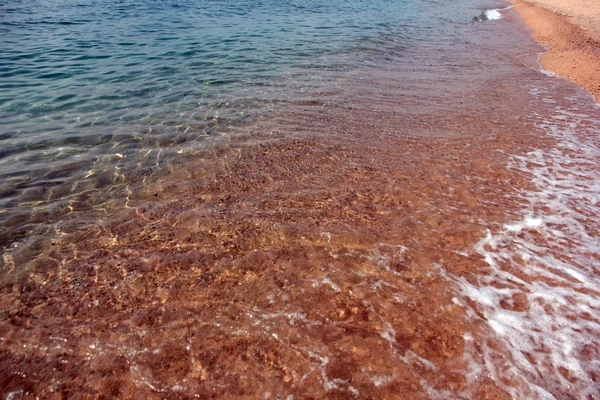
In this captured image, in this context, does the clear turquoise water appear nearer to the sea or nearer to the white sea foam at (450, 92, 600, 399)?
the sea

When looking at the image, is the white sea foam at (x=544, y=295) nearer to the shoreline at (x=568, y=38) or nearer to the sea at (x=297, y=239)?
the sea at (x=297, y=239)

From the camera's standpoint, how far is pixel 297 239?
158 inches

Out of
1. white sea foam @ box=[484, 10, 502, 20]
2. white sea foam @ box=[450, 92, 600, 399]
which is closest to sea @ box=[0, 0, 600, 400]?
white sea foam @ box=[450, 92, 600, 399]

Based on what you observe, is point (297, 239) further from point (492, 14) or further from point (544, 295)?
point (492, 14)

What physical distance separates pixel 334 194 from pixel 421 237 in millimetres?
1341

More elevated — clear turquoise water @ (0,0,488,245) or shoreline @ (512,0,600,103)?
shoreline @ (512,0,600,103)

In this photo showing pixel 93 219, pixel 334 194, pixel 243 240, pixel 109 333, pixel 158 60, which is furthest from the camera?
pixel 158 60

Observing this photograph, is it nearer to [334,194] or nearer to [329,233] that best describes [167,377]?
[329,233]

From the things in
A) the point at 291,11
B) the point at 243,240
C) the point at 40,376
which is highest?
the point at 291,11

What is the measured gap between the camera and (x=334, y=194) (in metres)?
4.80

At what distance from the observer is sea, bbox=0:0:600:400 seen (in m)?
2.73

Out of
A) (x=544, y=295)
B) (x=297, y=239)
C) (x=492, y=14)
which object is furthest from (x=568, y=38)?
(x=297, y=239)

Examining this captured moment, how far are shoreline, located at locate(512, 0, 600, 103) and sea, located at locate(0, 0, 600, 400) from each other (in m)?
2.24

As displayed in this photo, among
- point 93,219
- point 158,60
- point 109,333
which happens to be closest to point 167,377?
point 109,333
